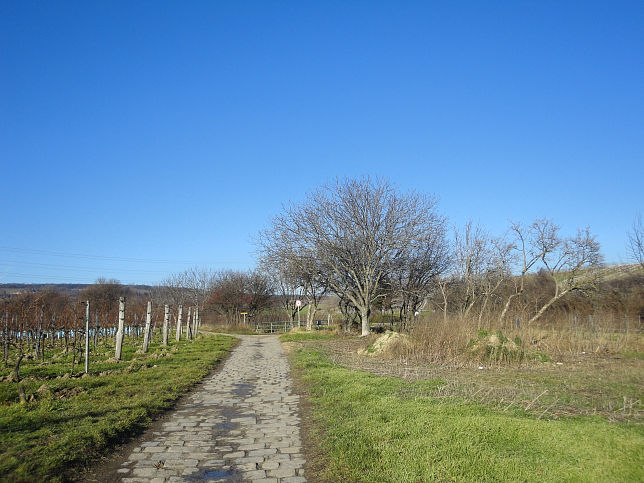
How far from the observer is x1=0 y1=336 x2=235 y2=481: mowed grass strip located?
202 inches

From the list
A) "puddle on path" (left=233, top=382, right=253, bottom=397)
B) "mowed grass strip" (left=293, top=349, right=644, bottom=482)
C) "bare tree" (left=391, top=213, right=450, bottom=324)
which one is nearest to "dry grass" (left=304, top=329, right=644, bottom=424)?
"mowed grass strip" (left=293, top=349, right=644, bottom=482)

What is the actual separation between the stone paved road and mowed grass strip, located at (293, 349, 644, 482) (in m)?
0.55

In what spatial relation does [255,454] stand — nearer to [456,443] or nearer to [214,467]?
[214,467]

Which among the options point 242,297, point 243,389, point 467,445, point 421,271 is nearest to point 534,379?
point 467,445

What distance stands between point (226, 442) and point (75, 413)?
8.61 ft

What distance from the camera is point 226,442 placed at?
21.1ft

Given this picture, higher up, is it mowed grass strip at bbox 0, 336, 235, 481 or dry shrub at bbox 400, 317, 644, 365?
dry shrub at bbox 400, 317, 644, 365

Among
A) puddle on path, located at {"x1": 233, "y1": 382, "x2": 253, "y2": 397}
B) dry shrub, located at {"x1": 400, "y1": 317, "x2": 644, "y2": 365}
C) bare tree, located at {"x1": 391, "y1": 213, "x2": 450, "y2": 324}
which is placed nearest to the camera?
puddle on path, located at {"x1": 233, "y1": 382, "x2": 253, "y2": 397}

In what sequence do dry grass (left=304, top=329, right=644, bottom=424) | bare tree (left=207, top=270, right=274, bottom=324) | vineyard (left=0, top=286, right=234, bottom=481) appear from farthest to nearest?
bare tree (left=207, top=270, right=274, bottom=324), dry grass (left=304, top=329, right=644, bottom=424), vineyard (left=0, top=286, right=234, bottom=481)

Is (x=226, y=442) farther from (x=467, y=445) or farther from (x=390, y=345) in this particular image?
(x=390, y=345)

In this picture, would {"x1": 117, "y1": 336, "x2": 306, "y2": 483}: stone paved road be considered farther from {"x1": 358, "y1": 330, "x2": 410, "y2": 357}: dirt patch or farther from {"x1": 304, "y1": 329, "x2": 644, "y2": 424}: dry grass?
{"x1": 358, "y1": 330, "x2": 410, "y2": 357}: dirt patch

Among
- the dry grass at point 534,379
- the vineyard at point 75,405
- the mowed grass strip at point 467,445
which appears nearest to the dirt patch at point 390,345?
the dry grass at point 534,379

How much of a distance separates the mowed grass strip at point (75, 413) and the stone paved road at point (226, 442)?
0.50m

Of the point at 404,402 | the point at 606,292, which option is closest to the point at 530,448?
the point at 404,402
